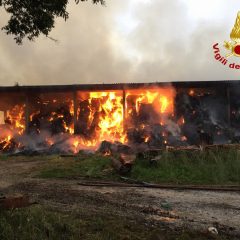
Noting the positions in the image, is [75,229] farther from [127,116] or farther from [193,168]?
[127,116]

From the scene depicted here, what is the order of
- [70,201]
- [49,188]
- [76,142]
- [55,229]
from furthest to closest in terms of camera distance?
[76,142] < [49,188] < [70,201] < [55,229]

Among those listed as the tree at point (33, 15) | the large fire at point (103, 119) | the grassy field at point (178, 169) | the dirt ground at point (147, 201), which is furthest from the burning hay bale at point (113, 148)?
the tree at point (33, 15)

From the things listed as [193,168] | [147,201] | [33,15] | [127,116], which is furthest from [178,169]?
[127,116]

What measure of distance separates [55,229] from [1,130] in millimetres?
19853

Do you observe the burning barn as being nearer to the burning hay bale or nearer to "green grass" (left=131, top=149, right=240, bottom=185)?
the burning hay bale

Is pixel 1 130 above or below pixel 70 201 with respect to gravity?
above

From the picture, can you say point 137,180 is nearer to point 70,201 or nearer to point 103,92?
point 70,201

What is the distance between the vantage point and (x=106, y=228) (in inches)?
252

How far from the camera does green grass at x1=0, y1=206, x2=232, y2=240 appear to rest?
18.6ft

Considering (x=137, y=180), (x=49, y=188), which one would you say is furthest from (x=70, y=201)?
(x=137, y=180)

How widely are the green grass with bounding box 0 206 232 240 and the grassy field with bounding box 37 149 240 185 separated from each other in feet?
18.9

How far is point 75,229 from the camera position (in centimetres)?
610

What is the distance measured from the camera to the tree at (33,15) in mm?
8570

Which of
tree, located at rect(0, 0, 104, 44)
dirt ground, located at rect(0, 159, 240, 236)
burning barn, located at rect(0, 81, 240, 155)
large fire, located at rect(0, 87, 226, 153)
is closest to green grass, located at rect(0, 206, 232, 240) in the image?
dirt ground, located at rect(0, 159, 240, 236)
